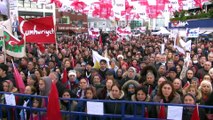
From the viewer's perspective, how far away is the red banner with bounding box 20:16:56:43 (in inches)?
403

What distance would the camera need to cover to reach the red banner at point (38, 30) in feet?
33.6

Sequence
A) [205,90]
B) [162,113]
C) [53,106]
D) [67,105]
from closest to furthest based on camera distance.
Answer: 1. [162,113]
2. [53,106]
3. [67,105]
4. [205,90]

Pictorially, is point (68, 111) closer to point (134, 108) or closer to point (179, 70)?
point (134, 108)

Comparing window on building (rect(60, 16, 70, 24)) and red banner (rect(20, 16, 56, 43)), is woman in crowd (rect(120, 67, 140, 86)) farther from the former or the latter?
window on building (rect(60, 16, 70, 24))

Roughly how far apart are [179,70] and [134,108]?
434 centimetres

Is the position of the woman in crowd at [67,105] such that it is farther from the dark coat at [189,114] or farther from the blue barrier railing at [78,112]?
the dark coat at [189,114]

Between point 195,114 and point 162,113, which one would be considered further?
point 162,113

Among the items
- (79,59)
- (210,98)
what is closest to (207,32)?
(79,59)

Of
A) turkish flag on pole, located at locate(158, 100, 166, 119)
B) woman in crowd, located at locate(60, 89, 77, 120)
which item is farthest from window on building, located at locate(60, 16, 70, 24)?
turkish flag on pole, located at locate(158, 100, 166, 119)

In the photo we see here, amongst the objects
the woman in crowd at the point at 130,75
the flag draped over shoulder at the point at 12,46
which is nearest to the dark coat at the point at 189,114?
the woman in crowd at the point at 130,75

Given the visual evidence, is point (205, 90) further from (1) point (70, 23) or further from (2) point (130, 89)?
(1) point (70, 23)

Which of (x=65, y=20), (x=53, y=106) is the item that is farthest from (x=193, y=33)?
(x=65, y=20)

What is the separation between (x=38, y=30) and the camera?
33.8ft

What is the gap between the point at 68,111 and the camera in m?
5.89
